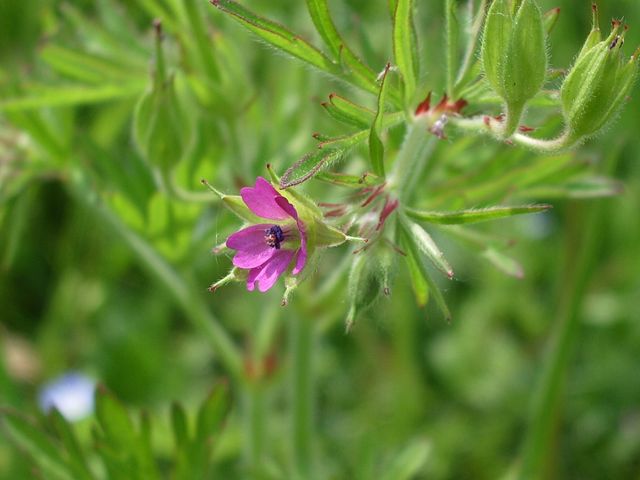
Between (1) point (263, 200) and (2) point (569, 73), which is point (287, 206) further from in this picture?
(2) point (569, 73)

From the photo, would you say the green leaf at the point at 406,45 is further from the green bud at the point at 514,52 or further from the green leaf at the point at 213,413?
the green leaf at the point at 213,413

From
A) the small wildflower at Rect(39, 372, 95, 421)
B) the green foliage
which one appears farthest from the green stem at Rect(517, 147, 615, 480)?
the small wildflower at Rect(39, 372, 95, 421)

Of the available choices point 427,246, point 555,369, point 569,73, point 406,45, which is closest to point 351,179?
point 427,246

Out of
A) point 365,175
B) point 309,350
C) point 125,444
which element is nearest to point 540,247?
point 309,350

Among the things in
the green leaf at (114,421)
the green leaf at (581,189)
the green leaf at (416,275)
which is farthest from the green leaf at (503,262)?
the green leaf at (114,421)

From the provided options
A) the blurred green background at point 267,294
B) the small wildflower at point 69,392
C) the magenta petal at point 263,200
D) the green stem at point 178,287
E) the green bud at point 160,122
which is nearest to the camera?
the magenta petal at point 263,200

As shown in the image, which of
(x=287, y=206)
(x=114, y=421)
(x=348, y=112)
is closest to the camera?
(x=287, y=206)

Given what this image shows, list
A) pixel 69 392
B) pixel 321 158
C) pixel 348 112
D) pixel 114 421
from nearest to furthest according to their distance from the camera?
1. pixel 321 158
2. pixel 348 112
3. pixel 114 421
4. pixel 69 392
